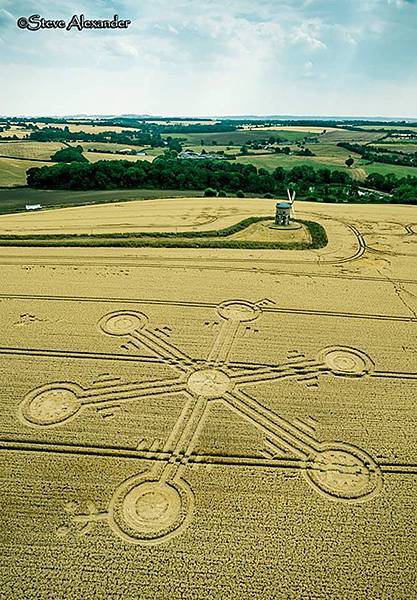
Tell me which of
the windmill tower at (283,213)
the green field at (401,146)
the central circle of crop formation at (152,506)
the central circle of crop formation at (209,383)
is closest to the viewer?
the central circle of crop formation at (152,506)

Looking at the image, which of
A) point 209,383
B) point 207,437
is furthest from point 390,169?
point 207,437

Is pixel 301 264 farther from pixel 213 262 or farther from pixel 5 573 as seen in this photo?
pixel 5 573

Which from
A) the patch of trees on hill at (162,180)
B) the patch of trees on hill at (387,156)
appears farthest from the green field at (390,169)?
the patch of trees on hill at (162,180)

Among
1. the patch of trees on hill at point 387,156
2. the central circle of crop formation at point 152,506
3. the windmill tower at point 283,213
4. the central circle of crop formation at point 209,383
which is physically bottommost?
the central circle of crop formation at point 152,506

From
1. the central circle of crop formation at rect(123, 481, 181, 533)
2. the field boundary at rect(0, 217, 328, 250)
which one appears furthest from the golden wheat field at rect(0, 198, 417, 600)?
the field boundary at rect(0, 217, 328, 250)

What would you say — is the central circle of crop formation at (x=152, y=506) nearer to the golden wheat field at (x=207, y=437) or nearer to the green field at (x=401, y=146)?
the golden wheat field at (x=207, y=437)

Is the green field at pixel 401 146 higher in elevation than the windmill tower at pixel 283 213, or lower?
higher

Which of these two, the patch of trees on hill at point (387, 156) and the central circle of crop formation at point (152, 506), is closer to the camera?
the central circle of crop formation at point (152, 506)
